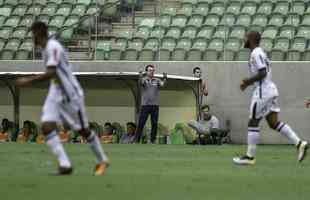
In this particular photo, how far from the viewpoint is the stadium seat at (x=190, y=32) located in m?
28.2

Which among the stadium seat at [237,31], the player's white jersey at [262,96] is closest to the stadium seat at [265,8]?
the stadium seat at [237,31]

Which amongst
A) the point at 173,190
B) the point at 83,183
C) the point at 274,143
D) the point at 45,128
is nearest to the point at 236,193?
the point at 173,190

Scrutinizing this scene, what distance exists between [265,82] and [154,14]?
46.9 feet

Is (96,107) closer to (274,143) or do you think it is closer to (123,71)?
(123,71)

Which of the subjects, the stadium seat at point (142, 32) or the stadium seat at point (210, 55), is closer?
the stadium seat at point (210, 55)

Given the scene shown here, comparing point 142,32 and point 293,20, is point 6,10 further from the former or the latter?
point 293,20

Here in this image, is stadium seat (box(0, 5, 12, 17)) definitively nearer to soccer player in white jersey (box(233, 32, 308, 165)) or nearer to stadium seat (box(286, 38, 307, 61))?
stadium seat (box(286, 38, 307, 61))

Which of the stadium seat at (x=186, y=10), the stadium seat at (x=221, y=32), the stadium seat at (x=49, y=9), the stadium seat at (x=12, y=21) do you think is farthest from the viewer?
the stadium seat at (x=49, y=9)

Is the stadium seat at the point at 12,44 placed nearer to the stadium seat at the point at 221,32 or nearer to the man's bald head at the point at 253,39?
the stadium seat at the point at 221,32

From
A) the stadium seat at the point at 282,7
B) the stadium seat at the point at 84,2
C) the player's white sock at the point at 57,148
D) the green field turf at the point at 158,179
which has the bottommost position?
the green field turf at the point at 158,179

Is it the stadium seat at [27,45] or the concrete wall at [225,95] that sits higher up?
the stadium seat at [27,45]

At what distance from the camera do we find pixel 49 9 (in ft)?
99.2

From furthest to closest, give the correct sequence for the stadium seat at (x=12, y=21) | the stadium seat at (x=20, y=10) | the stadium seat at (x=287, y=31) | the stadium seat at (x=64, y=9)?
the stadium seat at (x=20, y=10) → the stadium seat at (x=64, y=9) → the stadium seat at (x=12, y=21) → the stadium seat at (x=287, y=31)

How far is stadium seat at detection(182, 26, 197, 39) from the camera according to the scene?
2822cm
